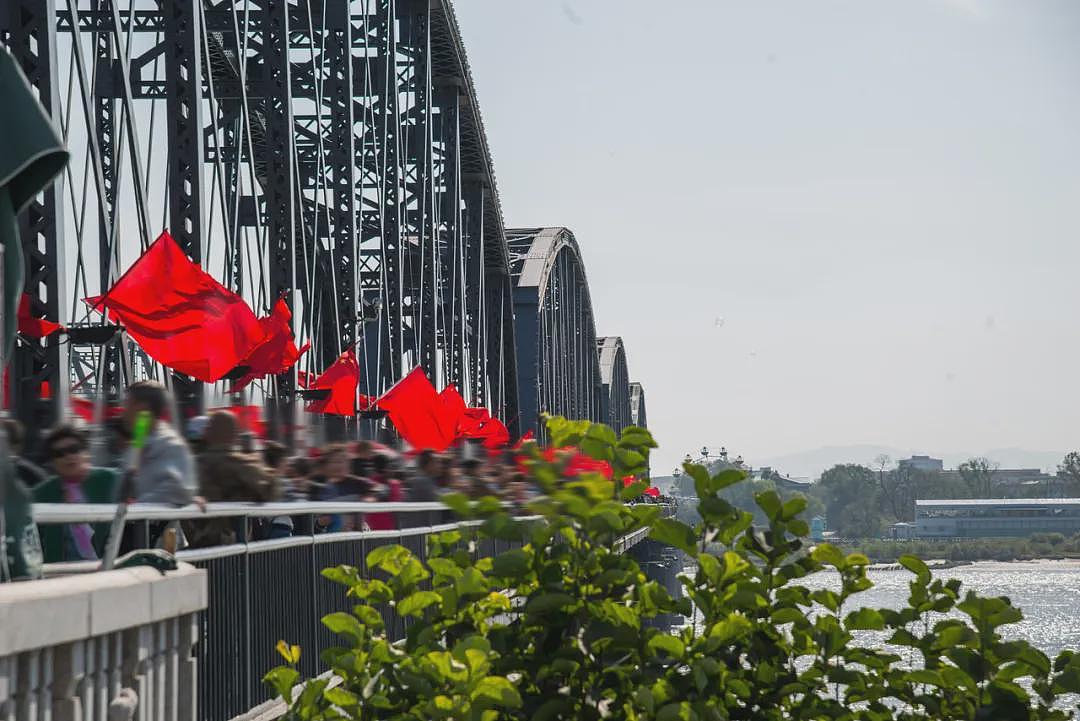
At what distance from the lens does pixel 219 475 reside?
25.6ft

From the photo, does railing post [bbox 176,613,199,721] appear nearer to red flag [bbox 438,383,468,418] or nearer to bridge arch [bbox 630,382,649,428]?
red flag [bbox 438,383,468,418]

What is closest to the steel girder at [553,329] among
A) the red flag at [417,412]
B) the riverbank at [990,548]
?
the red flag at [417,412]

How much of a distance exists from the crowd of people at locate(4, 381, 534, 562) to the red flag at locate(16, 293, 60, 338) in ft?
7.46

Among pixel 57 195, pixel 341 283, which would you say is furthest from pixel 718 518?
pixel 341 283

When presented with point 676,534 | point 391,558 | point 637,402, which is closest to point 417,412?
point 391,558

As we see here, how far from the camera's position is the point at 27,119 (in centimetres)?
344

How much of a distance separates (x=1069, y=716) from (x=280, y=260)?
20753 millimetres

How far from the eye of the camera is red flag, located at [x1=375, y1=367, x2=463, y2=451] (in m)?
22.0

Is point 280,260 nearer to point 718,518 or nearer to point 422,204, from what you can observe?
point 422,204

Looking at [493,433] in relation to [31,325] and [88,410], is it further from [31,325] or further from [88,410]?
[88,410]

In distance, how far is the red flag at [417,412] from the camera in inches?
867

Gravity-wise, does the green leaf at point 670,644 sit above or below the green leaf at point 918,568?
below

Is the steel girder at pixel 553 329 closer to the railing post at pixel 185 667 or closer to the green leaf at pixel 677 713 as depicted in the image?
the railing post at pixel 185 667

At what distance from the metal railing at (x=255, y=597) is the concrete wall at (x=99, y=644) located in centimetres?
124
